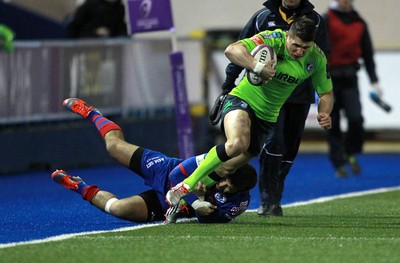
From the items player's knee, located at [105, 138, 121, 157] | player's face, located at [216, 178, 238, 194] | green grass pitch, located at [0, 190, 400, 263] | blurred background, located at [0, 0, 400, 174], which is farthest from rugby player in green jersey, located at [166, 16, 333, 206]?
blurred background, located at [0, 0, 400, 174]

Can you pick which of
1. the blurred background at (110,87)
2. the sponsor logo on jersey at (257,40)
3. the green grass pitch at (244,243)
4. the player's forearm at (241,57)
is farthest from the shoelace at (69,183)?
the blurred background at (110,87)

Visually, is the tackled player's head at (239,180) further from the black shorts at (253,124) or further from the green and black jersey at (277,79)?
the green and black jersey at (277,79)

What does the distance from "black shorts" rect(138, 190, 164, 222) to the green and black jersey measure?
1158 millimetres

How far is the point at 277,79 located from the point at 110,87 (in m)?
8.09

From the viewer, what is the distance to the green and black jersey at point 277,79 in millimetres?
11070

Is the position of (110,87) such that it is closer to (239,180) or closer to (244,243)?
(239,180)

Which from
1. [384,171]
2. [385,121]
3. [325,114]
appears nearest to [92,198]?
[325,114]

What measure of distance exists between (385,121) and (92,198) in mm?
11456

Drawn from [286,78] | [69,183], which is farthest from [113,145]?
[286,78]

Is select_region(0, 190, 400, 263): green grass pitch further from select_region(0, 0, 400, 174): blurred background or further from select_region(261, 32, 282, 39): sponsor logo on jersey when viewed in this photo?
select_region(0, 0, 400, 174): blurred background

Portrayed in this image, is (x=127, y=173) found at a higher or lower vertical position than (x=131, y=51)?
lower

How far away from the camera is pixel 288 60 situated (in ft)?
36.4

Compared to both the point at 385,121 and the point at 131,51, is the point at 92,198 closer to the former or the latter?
the point at 131,51

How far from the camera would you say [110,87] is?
62.2 ft
